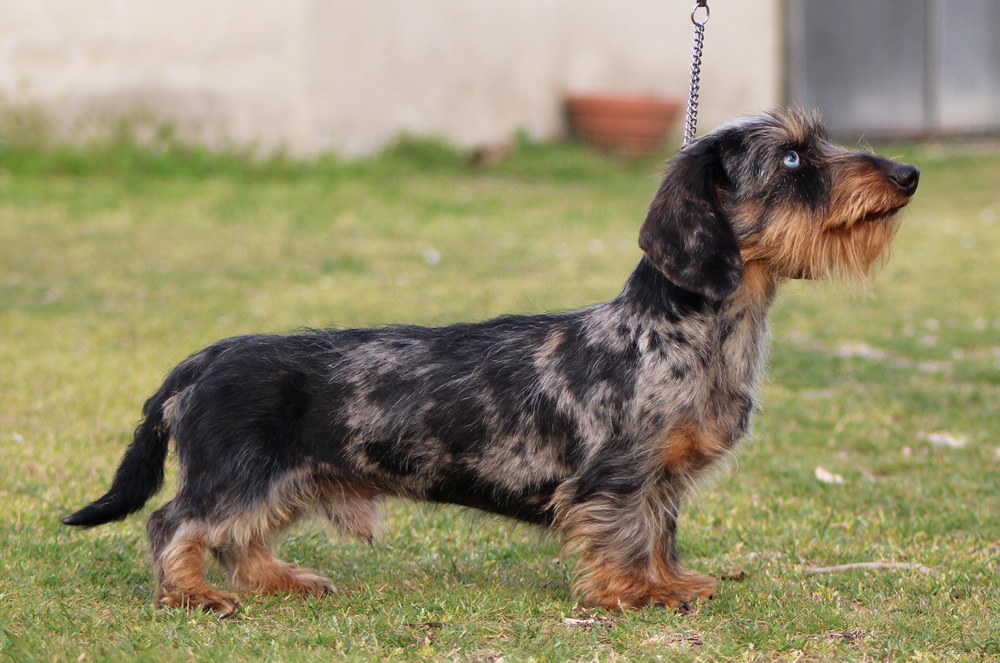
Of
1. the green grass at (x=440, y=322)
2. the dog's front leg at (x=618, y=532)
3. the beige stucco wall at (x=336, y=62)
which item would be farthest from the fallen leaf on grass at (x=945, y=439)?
the beige stucco wall at (x=336, y=62)

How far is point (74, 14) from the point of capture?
1410 centimetres

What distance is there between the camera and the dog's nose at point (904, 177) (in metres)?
4.12

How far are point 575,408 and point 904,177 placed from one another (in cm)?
145

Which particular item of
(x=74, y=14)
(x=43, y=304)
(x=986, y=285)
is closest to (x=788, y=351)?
(x=986, y=285)

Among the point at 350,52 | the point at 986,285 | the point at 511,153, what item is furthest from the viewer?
the point at 511,153

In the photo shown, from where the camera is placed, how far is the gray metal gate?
21.6 metres

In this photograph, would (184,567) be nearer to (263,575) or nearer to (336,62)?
(263,575)

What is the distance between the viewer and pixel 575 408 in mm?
4184

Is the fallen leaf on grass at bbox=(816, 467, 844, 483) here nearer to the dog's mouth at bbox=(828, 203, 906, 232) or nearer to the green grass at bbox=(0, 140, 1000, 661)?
the green grass at bbox=(0, 140, 1000, 661)

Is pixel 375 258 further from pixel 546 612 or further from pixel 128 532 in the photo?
pixel 546 612

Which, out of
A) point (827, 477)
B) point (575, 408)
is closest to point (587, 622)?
point (575, 408)

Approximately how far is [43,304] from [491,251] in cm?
468

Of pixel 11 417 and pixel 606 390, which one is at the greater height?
pixel 606 390

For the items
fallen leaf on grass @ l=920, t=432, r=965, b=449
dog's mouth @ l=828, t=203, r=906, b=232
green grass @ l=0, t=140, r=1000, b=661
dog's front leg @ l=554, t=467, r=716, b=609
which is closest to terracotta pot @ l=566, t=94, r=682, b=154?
green grass @ l=0, t=140, r=1000, b=661
